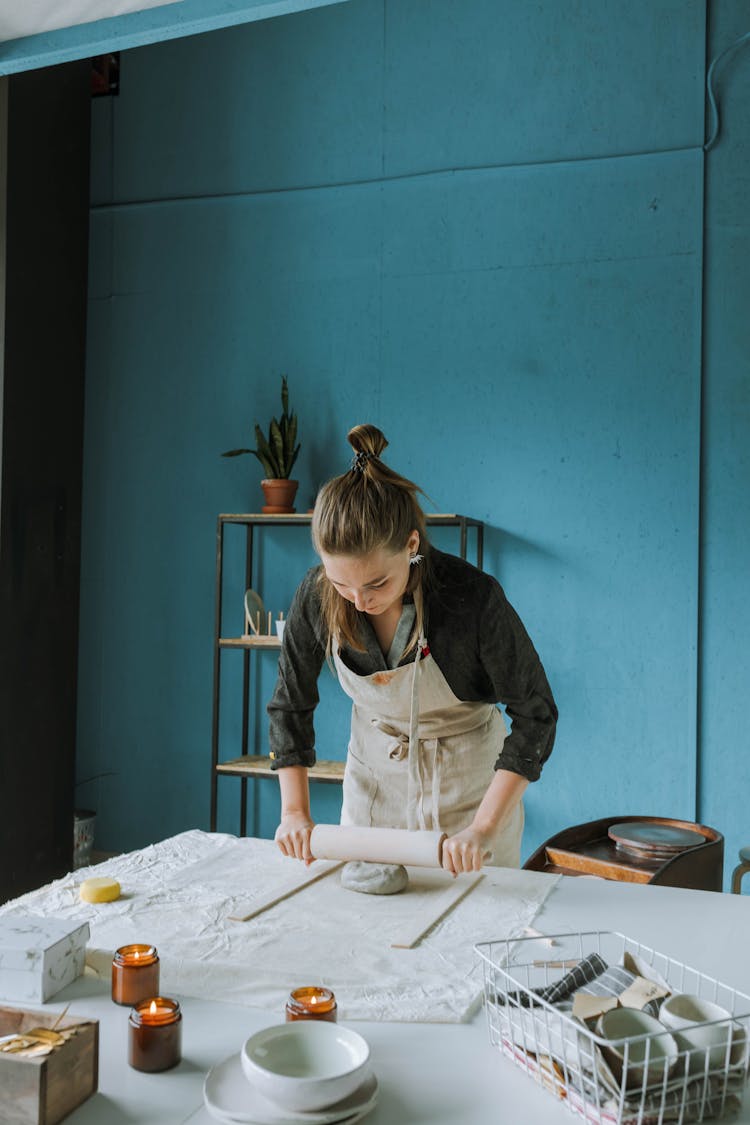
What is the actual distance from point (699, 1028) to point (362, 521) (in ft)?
3.43

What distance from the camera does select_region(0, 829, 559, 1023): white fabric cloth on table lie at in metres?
1.22

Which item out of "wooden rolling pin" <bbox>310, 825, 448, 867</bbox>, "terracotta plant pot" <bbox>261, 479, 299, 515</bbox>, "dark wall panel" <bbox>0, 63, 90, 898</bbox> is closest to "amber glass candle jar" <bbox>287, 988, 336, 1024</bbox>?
"wooden rolling pin" <bbox>310, 825, 448, 867</bbox>

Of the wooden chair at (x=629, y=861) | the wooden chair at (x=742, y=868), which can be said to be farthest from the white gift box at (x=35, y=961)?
the wooden chair at (x=742, y=868)

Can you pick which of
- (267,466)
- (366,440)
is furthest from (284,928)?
(267,466)

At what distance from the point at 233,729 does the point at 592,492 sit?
5.76ft

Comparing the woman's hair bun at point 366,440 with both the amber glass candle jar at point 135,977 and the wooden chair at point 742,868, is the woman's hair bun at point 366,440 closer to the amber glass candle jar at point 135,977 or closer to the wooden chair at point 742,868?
the amber glass candle jar at point 135,977

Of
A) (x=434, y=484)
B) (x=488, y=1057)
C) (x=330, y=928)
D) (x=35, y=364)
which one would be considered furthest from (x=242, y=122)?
(x=488, y=1057)

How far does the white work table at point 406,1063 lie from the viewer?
94 centimetres

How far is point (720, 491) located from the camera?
352 cm

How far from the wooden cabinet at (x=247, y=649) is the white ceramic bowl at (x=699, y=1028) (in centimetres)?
253

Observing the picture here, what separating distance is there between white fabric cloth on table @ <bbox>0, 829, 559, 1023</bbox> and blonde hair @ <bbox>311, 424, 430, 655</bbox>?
47cm

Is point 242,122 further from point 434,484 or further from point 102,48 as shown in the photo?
point 102,48

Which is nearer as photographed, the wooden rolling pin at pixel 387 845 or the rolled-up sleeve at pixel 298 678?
the wooden rolling pin at pixel 387 845

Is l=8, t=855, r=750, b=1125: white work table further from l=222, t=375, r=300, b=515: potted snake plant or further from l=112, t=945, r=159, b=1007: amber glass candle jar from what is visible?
l=222, t=375, r=300, b=515: potted snake plant
